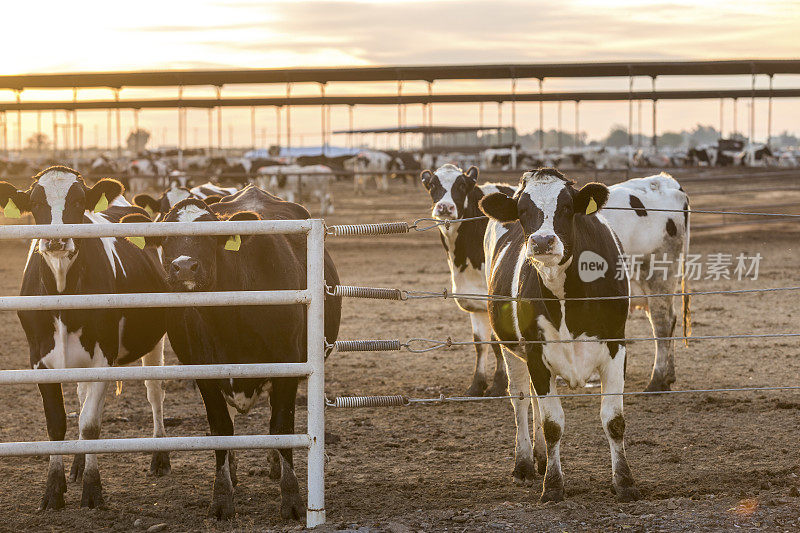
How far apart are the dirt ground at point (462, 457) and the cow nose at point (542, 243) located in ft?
4.61

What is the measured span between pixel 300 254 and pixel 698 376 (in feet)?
16.3

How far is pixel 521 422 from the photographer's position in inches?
251

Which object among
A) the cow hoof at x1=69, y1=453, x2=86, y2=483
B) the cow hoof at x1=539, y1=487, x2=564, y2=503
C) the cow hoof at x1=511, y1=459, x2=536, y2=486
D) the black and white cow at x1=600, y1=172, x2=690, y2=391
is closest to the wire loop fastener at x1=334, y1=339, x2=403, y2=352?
the cow hoof at x1=539, y1=487, x2=564, y2=503

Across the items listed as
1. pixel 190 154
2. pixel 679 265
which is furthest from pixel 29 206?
pixel 190 154

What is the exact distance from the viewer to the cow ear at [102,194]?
608 centimetres

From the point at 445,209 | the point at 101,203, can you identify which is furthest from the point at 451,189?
the point at 101,203

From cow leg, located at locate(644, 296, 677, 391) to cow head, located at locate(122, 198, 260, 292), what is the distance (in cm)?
493

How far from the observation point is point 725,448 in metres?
6.65

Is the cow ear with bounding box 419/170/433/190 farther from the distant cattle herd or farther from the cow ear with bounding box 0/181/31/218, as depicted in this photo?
the cow ear with bounding box 0/181/31/218

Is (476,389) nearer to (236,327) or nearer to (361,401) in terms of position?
(236,327)

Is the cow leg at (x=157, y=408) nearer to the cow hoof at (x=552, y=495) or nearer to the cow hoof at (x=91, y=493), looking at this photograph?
the cow hoof at (x=91, y=493)

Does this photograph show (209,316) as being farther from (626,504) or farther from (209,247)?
(626,504)

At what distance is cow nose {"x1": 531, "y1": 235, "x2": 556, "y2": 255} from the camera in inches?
198

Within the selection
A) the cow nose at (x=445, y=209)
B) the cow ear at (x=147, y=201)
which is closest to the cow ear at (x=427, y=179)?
the cow nose at (x=445, y=209)
